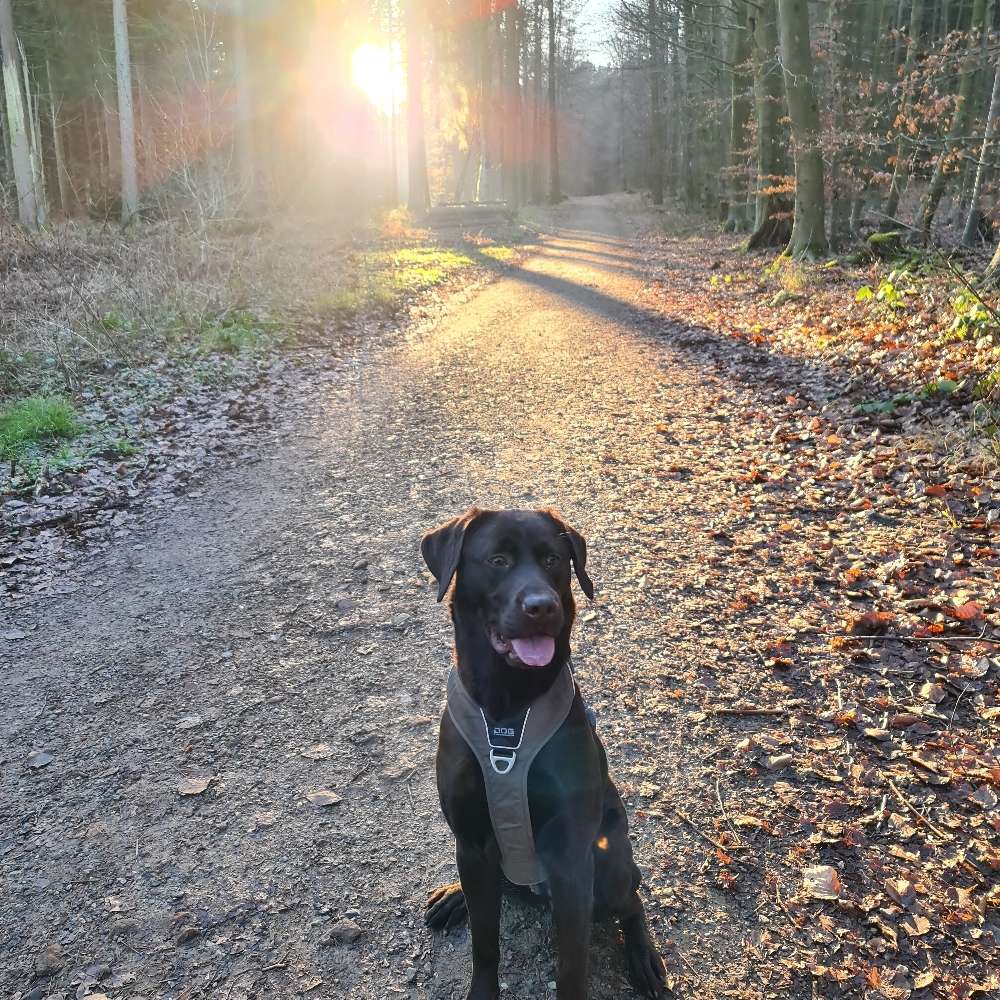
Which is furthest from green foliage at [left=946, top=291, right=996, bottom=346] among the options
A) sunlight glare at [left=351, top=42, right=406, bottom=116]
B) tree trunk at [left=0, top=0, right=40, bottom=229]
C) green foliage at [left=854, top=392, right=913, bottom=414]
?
sunlight glare at [left=351, top=42, right=406, bottom=116]

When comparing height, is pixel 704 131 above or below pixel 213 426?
above

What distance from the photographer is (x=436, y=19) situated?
3434cm

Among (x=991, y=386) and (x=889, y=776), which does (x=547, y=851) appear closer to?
(x=889, y=776)

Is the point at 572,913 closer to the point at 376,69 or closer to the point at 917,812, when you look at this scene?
the point at 917,812

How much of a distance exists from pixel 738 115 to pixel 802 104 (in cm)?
1092

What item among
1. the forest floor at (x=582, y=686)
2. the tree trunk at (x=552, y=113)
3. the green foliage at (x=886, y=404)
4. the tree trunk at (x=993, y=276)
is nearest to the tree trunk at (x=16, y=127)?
the forest floor at (x=582, y=686)

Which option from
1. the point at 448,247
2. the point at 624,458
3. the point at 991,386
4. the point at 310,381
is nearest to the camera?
the point at 991,386

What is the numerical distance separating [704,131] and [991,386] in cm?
3317

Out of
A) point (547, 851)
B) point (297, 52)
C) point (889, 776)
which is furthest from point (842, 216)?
point (297, 52)

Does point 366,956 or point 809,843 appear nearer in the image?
point 366,956

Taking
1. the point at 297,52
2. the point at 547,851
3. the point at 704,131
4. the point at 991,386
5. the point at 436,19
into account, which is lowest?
the point at 547,851

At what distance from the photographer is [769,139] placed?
19500 mm

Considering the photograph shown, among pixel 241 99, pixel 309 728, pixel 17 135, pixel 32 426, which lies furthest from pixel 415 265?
pixel 309 728

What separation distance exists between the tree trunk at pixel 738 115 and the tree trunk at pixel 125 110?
17.3m
